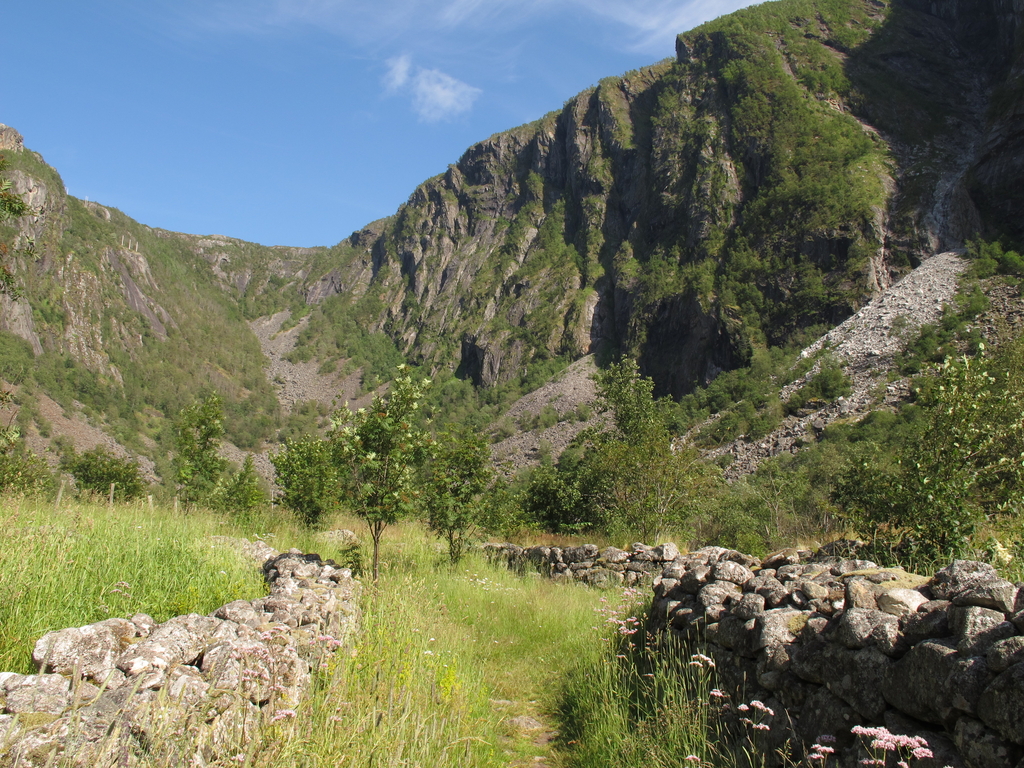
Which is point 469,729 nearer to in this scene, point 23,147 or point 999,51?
point 999,51

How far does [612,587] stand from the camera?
12.9 metres

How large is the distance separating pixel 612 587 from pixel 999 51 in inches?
4702

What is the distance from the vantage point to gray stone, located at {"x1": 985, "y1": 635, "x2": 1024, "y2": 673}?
2.88 m

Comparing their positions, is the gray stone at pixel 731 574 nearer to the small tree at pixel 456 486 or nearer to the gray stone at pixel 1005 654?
the gray stone at pixel 1005 654

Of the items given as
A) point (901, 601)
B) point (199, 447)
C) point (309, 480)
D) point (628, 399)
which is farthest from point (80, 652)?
point (628, 399)

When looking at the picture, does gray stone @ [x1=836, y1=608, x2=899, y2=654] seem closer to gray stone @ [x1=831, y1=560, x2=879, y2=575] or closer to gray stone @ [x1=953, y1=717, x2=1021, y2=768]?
gray stone @ [x1=953, y1=717, x2=1021, y2=768]

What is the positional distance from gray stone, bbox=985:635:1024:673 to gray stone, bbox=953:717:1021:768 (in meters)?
0.29

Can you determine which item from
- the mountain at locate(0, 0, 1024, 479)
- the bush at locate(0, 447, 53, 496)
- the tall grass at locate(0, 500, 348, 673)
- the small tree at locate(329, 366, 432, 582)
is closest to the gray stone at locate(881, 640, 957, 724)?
the tall grass at locate(0, 500, 348, 673)

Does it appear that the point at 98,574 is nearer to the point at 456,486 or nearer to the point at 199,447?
the point at 456,486

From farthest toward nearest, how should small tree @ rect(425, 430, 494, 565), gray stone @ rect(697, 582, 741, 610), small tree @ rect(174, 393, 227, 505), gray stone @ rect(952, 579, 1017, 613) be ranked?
small tree @ rect(174, 393, 227, 505) → small tree @ rect(425, 430, 494, 565) → gray stone @ rect(697, 582, 741, 610) → gray stone @ rect(952, 579, 1017, 613)

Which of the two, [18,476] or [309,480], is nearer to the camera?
[309,480]

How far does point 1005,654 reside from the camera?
9.58 ft

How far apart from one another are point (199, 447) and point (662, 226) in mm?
104497

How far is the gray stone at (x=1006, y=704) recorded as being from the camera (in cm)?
275
